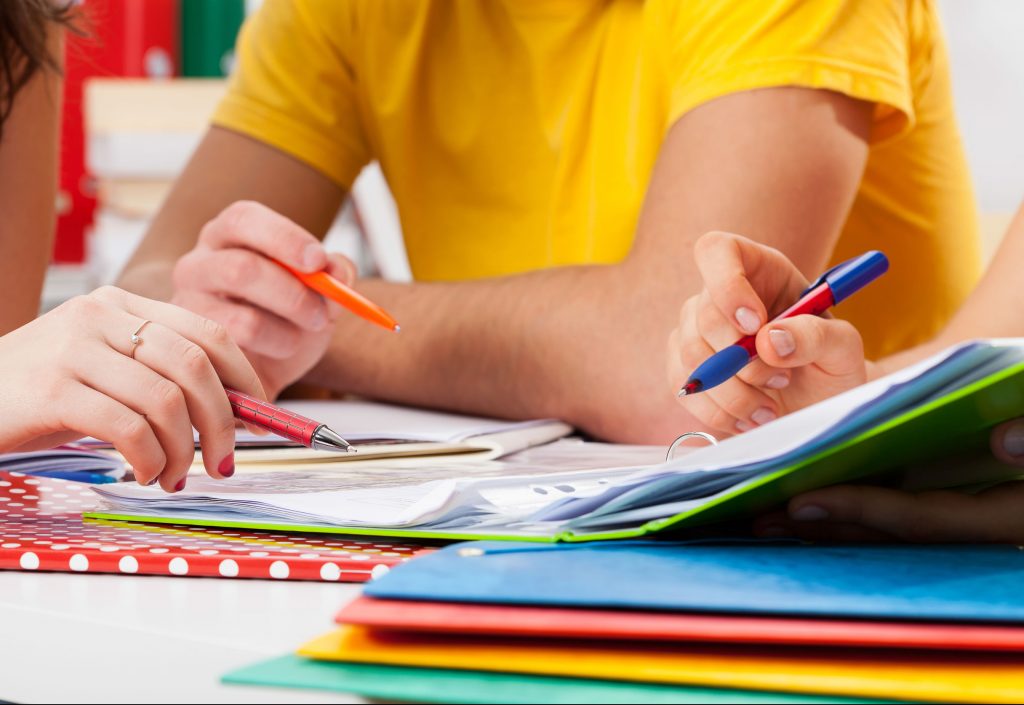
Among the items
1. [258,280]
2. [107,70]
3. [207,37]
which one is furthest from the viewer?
[207,37]

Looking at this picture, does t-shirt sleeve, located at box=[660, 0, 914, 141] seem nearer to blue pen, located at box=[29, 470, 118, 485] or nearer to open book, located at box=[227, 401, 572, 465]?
open book, located at box=[227, 401, 572, 465]

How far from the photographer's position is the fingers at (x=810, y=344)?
583 millimetres

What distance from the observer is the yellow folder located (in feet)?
0.89

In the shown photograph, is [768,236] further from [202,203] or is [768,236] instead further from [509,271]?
[202,203]

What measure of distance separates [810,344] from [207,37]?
2.97 metres

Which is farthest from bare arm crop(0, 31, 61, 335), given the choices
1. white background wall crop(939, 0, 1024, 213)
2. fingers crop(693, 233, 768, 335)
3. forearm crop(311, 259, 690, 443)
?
white background wall crop(939, 0, 1024, 213)

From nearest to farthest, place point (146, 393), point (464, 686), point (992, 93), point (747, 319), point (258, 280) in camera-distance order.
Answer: point (464, 686) → point (146, 393) → point (747, 319) → point (258, 280) → point (992, 93)

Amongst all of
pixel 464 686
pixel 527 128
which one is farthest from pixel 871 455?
pixel 527 128

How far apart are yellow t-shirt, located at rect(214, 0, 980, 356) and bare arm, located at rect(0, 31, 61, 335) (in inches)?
7.4

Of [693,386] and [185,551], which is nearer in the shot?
[185,551]

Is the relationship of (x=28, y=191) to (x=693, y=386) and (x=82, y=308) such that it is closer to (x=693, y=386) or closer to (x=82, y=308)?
(x=82, y=308)

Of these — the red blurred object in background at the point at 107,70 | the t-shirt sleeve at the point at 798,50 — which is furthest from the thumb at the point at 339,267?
the red blurred object in background at the point at 107,70

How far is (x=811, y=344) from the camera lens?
60 centimetres

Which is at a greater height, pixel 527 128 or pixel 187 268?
pixel 527 128
